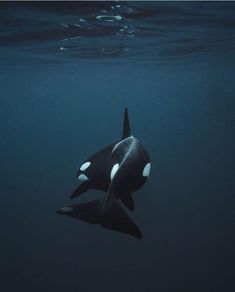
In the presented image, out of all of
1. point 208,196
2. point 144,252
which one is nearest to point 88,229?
point 144,252

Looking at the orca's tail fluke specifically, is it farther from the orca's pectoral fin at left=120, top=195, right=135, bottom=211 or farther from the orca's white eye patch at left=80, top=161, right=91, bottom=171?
the orca's white eye patch at left=80, top=161, right=91, bottom=171

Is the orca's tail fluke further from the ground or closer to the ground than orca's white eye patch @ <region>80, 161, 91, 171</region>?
closer to the ground

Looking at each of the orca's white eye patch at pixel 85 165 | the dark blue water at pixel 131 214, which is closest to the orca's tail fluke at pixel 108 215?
the orca's white eye patch at pixel 85 165

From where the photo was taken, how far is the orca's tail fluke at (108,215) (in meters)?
6.44

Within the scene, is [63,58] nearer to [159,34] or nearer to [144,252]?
[159,34]

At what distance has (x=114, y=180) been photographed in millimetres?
6355

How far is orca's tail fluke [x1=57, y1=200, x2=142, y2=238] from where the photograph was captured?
6441 mm

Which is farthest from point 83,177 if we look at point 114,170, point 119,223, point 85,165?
point 119,223

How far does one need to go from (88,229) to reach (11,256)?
14.4ft

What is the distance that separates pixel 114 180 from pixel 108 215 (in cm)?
67

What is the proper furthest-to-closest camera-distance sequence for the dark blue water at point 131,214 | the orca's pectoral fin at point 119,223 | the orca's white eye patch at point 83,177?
the dark blue water at point 131,214, the orca's white eye patch at point 83,177, the orca's pectoral fin at point 119,223

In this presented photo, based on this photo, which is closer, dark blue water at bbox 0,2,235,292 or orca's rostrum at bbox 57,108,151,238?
orca's rostrum at bbox 57,108,151,238

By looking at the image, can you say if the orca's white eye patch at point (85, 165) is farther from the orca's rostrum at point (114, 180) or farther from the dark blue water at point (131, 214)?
the dark blue water at point (131, 214)

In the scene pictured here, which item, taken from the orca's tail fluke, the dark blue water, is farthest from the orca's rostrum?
the dark blue water
